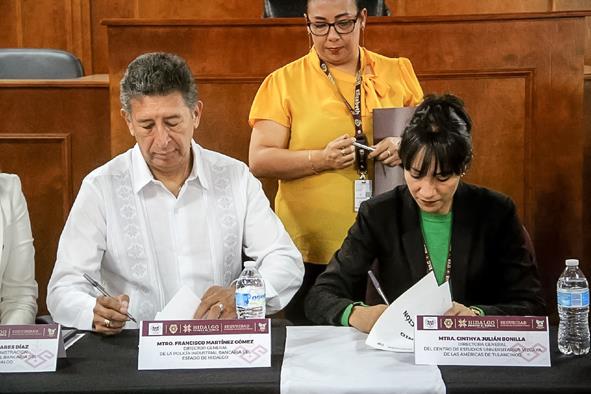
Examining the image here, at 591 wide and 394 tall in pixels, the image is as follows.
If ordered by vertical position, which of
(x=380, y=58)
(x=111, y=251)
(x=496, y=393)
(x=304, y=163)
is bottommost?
(x=496, y=393)

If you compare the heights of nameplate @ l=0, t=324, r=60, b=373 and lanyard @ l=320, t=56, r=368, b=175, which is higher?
lanyard @ l=320, t=56, r=368, b=175

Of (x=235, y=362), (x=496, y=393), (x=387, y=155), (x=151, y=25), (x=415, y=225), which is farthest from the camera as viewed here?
(x=151, y=25)

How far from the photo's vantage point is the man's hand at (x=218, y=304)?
2.17 meters

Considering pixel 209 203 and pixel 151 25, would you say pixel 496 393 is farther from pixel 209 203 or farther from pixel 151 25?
pixel 151 25

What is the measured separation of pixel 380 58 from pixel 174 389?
1.55 meters

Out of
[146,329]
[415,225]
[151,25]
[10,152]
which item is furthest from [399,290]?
[10,152]

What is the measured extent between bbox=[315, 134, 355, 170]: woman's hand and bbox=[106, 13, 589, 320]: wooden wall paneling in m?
0.61

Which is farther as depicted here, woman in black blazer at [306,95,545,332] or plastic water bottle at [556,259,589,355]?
woman in black blazer at [306,95,545,332]

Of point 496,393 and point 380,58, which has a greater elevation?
point 380,58

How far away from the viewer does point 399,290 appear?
92.2 inches

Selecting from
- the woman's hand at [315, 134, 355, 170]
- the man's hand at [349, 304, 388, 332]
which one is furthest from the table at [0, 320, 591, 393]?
the woman's hand at [315, 134, 355, 170]

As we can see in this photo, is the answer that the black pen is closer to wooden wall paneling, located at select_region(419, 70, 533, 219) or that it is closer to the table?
the table

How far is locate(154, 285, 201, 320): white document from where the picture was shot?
1999mm

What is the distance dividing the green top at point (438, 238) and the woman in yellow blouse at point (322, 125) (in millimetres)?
516
